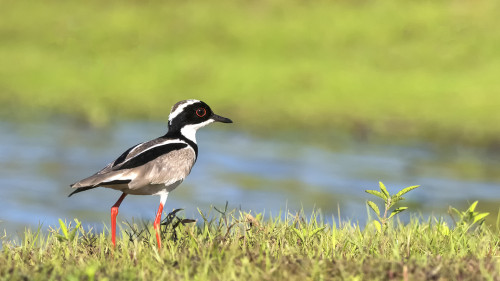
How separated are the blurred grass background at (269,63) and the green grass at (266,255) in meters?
8.56

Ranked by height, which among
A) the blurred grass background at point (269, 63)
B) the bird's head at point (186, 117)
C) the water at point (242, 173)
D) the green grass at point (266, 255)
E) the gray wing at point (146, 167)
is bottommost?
the green grass at point (266, 255)

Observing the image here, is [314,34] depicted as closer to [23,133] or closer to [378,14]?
[378,14]

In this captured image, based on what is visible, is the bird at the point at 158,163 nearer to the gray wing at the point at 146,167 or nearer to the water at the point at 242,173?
the gray wing at the point at 146,167

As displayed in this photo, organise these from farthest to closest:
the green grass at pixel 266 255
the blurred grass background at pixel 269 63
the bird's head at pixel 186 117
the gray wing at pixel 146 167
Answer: the blurred grass background at pixel 269 63 → the bird's head at pixel 186 117 → the gray wing at pixel 146 167 → the green grass at pixel 266 255

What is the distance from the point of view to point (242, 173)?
1234 centimetres

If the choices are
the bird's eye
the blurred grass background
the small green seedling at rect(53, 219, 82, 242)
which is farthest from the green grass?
the blurred grass background

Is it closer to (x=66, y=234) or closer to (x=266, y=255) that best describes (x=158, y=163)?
(x=66, y=234)

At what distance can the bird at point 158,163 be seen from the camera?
604 cm

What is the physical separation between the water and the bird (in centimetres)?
235

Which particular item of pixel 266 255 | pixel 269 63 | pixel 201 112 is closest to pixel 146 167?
pixel 201 112

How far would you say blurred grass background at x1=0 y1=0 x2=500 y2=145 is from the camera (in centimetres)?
1636

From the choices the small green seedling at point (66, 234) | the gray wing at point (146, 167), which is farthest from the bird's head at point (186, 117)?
the small green seedling at point (66, 234)

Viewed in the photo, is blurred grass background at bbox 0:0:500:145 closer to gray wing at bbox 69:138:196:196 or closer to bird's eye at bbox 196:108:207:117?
bird's eye at bbox 196:108:207:117

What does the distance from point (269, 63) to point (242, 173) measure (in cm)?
692
